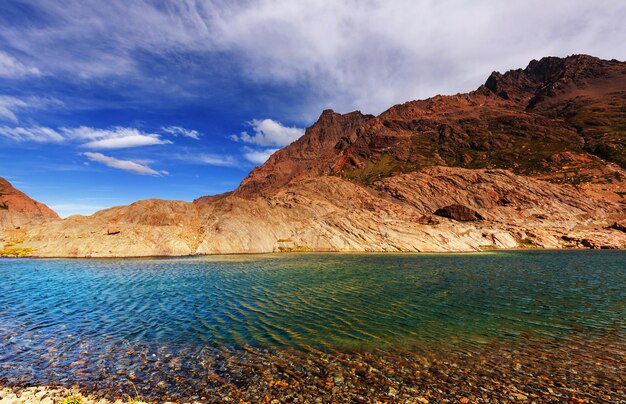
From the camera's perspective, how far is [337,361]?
1616cm

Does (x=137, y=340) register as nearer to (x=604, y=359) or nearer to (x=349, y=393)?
(x=349, y=393)

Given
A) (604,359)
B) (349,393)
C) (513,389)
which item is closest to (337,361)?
(349,393)

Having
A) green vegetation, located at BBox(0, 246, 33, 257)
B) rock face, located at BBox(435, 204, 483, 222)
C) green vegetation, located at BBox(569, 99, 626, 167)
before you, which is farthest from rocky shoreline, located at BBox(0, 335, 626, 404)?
green vegetation, located at BBox(569, 99, 626, 167)

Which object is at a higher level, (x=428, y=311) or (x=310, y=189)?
(x=310, y=189)

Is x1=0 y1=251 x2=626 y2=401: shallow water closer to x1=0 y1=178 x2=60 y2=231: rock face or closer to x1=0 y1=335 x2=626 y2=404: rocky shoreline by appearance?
x1=0 y1=335 x2=626 y2=404: rocky shoreline

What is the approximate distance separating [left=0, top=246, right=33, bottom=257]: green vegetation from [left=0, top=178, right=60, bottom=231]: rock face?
248 feet

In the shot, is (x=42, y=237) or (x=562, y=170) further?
(x=562, y=170)

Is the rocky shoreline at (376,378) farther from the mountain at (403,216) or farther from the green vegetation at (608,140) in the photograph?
the green vegetation at (608,140)

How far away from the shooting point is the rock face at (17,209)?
142 meters

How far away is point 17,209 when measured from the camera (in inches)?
6078

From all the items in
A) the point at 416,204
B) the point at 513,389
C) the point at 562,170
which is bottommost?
the point at 513,389

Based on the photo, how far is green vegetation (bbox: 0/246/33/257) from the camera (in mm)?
73625

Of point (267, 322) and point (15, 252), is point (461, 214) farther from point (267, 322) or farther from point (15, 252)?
point (15, 252)

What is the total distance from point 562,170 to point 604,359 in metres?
184
